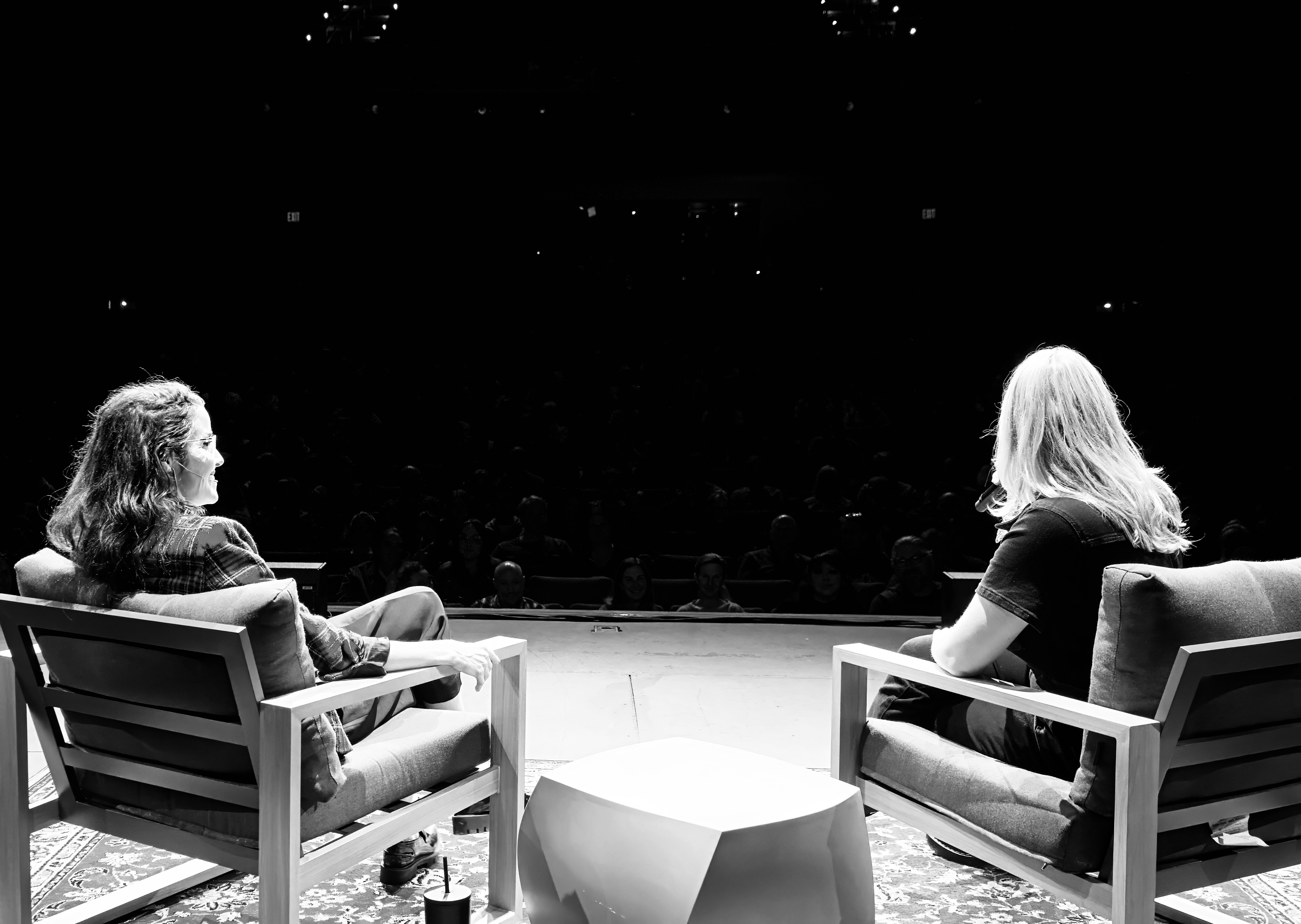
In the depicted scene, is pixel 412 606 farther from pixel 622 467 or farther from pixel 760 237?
pixel 760 237

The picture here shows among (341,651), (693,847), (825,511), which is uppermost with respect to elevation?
(341,651)

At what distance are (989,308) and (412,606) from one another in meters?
6.43

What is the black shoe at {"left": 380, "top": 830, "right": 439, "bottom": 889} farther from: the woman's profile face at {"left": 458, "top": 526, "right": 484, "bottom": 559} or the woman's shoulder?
the woman's profile face at {"left": 458, "top": 526, "right": 484, "bottom": 559}

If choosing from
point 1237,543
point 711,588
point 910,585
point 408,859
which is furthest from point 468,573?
point 1237,543

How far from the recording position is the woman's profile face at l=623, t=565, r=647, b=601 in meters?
4.82

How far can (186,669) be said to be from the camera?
1.37 metres

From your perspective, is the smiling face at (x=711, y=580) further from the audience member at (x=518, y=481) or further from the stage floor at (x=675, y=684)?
the audience member at (x=518, y=481)

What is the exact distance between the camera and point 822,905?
1180mm

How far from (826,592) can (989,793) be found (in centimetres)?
340

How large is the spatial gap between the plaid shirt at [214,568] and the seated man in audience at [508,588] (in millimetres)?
3205

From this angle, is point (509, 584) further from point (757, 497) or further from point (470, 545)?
point (757, 497)

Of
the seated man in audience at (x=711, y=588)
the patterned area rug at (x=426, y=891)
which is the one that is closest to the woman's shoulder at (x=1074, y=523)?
the patterned area rug at (x=426, y=891)

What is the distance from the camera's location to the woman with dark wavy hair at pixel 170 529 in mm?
1446

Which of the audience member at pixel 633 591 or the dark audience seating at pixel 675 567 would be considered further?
the dark audience seating at pixel 675 567
